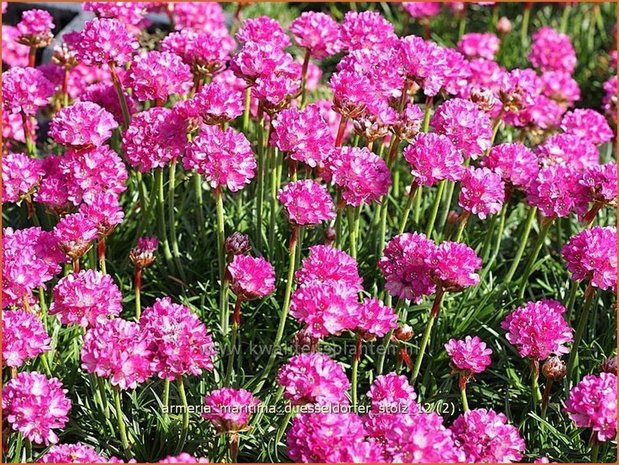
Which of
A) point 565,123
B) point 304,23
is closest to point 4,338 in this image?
point 304,23

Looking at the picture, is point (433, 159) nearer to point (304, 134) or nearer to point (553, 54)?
point (304, 134)

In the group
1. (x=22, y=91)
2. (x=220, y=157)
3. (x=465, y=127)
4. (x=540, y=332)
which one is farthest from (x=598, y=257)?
(x=22, y=91)

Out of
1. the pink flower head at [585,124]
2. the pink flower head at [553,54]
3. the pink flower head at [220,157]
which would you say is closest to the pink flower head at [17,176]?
the pink flower head at [220,157]

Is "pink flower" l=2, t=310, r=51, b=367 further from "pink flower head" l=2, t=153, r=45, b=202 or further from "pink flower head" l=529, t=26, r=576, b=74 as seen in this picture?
"pink flower head" l=529, t=26, r=576, b=74

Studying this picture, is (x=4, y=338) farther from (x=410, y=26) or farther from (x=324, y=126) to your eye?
(x=410, y=26)

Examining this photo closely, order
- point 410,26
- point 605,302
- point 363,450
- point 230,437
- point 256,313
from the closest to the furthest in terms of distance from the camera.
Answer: point 363,450 < point 230,437 < point 256,313 < point 605,302 < point 410,26

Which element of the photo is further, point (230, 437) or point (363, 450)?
point (230, 437)

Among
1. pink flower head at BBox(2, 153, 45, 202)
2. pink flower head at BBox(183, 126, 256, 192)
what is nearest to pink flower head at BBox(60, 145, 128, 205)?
pink flower head at BBox(2, 153, 45, 202)
